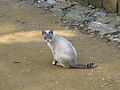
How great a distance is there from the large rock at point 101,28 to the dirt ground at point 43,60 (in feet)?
1.61

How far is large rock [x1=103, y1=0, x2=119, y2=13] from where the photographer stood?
9.90 m

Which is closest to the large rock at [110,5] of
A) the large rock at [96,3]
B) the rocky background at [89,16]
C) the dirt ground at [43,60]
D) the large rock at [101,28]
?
the rocky background at [89,16]

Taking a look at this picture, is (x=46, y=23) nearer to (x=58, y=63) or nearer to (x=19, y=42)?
(x=19, y=42)

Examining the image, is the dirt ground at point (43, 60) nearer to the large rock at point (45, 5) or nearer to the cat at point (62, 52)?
the cat at point (62, 52)

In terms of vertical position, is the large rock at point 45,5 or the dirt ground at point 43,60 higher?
the large rock at point 45,5

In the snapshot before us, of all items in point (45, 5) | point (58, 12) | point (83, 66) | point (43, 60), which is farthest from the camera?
point (45, 5)

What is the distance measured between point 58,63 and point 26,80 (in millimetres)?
849

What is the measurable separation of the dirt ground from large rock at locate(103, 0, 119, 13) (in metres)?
1.67

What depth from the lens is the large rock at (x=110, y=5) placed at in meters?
9.90

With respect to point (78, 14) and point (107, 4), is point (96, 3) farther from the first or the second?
point (78, 14)

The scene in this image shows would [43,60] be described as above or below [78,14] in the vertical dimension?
below

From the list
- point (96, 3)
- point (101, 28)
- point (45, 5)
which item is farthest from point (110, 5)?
point (45, 5)

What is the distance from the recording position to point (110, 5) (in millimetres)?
10070

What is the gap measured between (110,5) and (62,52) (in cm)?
440
